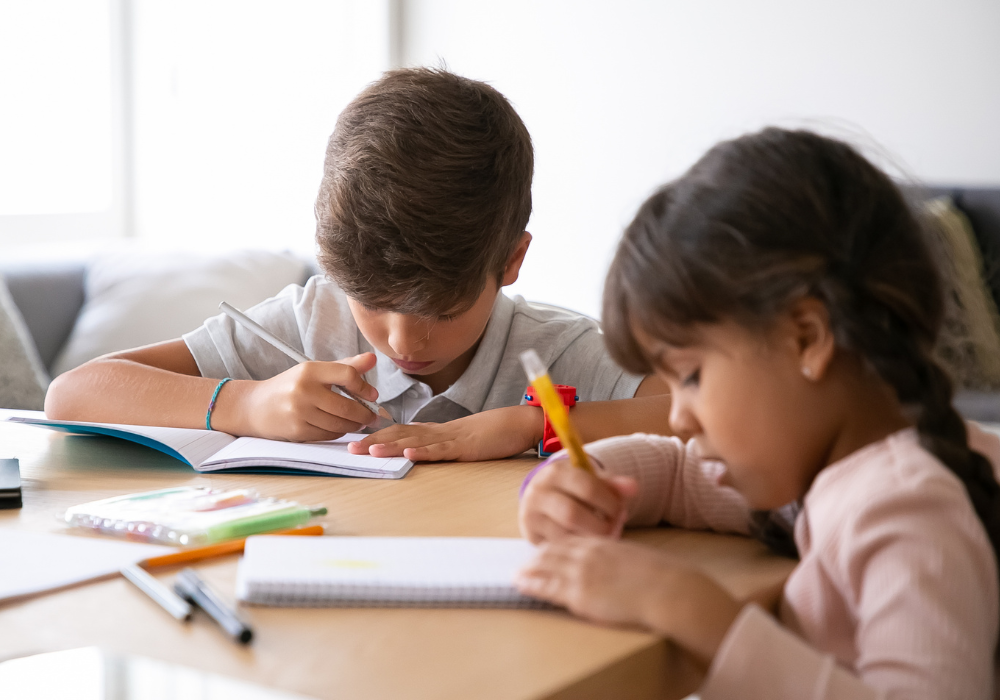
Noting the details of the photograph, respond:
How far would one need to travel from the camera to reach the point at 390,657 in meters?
0.49

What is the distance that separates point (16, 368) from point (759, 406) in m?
1.64

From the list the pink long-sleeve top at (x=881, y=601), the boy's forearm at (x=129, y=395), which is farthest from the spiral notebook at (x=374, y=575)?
the boy's forearm at (x=129, y=395)

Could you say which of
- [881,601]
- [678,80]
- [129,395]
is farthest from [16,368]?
[678,80]

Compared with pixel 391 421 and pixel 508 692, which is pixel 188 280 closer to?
pixel 391 421

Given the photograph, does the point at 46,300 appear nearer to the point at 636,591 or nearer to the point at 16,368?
the point at 16,368

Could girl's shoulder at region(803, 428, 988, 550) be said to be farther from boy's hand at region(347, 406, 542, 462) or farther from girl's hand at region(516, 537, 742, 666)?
boy's hand at region(347, 406, 542, 462)

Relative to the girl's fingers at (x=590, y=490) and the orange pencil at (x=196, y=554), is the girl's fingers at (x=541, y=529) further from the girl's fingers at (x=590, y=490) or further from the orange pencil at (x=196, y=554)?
the orange pencil at (x=196, y=554)

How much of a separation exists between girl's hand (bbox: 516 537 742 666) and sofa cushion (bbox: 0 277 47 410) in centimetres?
156

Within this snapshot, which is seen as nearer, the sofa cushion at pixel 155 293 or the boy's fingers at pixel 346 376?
the boy's fingers at pixel 346 376

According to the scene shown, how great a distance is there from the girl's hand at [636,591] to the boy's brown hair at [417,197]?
0.54 m

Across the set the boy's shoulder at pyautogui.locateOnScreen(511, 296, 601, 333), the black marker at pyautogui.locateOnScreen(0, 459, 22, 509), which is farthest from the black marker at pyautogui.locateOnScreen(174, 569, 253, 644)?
the boy's shoulder at pyautogui.locateOnScreen(511, 296, 601, 333)

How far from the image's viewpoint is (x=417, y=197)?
1048 millimetres

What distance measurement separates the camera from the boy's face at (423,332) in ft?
3.53

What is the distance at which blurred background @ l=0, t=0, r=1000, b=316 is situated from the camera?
2.72 m
